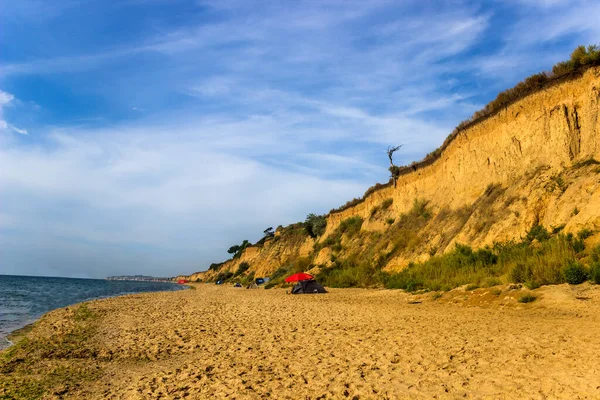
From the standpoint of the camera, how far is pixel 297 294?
23.7 meters

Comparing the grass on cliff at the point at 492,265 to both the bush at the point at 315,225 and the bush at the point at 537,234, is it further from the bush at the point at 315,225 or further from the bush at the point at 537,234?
the bush at the point at 315,225

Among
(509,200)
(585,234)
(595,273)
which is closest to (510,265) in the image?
(585,234)

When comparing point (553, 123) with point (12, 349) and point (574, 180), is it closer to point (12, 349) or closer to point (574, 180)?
point (574, 180)

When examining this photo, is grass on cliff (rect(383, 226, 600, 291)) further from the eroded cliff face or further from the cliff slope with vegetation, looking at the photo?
the eroded cliff face

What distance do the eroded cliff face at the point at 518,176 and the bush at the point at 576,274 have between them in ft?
9.87

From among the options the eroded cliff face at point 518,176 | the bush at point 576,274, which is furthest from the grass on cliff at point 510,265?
the eroded cliff face at point 518,176

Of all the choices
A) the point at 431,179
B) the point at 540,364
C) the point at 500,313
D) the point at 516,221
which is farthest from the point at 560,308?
the point at 431,179

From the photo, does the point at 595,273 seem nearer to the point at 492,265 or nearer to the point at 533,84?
the point at 492,265

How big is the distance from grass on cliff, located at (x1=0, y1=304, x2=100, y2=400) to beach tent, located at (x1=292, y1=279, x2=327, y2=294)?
45.4ft

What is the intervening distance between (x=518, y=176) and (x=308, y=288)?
13.4 metres

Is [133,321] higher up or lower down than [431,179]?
lower down

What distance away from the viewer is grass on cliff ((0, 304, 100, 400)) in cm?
628

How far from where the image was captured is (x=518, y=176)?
64.7 ft

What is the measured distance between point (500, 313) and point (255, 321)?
288 inches
